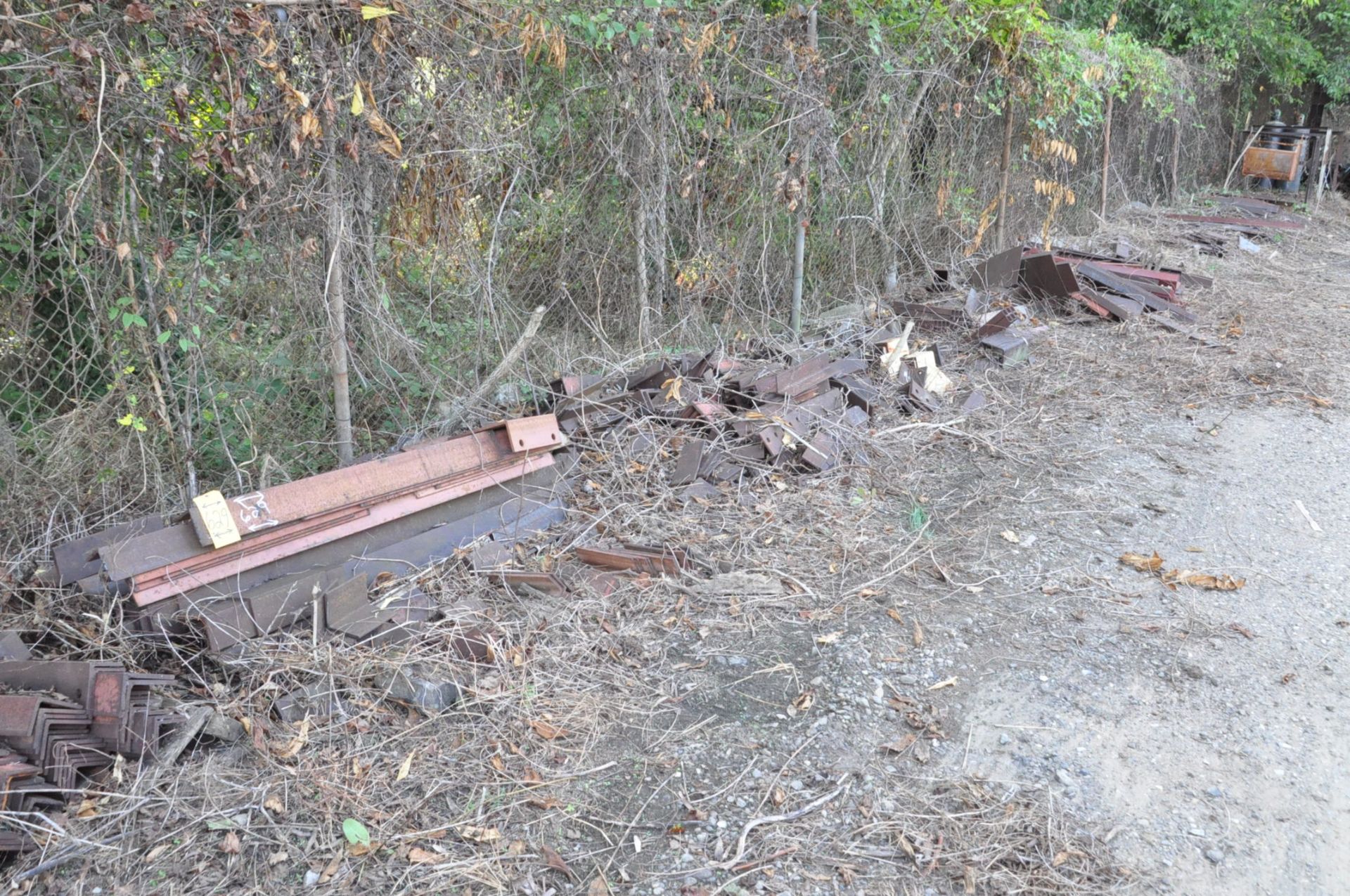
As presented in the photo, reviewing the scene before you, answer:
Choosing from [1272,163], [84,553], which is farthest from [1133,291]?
[1272,163]

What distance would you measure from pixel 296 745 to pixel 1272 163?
18.6 meters

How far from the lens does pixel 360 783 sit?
2900 millimetres

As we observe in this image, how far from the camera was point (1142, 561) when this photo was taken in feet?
14.1

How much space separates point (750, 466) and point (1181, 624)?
7.54ft

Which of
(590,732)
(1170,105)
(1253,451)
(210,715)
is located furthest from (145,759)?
(1170,105)

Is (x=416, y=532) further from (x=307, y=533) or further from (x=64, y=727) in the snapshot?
(x=64, y=727)

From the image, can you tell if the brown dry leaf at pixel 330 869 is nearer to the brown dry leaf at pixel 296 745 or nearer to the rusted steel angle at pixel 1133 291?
the brown dry leaf at pixel 296 745

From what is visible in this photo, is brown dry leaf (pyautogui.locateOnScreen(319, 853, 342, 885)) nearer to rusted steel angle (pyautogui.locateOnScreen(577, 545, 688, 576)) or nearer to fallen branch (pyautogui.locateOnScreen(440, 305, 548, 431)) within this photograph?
rusted steel angle (pyautogui.locateOnScreen(577, 545, 688, 576))

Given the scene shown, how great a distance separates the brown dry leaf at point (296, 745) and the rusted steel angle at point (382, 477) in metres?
0.95

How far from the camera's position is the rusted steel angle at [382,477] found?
3.74 meters

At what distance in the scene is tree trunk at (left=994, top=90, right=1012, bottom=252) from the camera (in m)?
9.21

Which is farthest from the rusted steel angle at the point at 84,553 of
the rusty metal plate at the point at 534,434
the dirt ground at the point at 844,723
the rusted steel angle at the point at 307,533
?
the rusty metal plate at the point at 534,434

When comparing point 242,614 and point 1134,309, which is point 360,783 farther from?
point 1134,309

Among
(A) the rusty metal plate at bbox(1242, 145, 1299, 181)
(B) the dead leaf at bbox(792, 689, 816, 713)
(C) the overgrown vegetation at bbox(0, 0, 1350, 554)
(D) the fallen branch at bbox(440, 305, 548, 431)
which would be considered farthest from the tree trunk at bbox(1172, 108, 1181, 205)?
(B) the dead leaf at bbox(792, 689, 816, 713)
